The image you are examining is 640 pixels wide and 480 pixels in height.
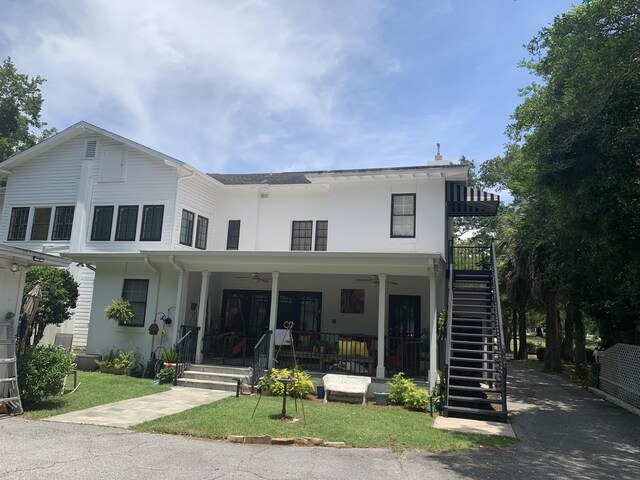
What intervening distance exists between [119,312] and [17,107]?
2291cm

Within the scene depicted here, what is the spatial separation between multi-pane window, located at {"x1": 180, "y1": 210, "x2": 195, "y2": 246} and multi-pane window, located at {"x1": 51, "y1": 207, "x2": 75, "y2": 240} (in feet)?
15.6

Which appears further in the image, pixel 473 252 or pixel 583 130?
pixel 473 252

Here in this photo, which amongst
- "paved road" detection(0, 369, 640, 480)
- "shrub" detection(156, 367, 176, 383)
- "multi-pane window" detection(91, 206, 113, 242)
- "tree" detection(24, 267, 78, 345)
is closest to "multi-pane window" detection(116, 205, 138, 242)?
"multi-pane window" detection(91, 206, 113, 242)

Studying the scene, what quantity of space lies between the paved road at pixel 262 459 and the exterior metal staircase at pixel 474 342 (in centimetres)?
143

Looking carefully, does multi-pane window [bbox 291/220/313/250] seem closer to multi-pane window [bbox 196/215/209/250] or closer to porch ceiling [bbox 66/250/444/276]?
multi-pane window [bbox 196/215/209/250]

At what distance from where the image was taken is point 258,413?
8617 mm

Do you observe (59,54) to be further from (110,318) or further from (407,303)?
(407,303)

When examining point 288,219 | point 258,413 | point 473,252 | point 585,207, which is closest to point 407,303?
point 473,252

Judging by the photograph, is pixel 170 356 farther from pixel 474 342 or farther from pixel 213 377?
pixel 474 342

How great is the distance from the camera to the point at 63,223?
57.3ft

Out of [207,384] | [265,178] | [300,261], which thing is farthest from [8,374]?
[265,178]

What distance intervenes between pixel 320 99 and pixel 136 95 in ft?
20.6

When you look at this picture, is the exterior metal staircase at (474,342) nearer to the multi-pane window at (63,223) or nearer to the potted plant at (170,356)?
the potted plant at (170,356)

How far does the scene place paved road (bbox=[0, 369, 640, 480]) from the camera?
5355mm
